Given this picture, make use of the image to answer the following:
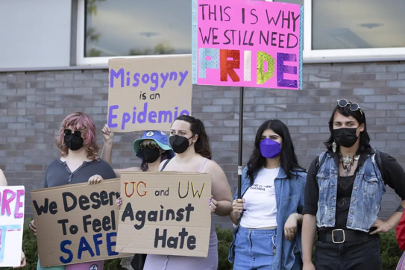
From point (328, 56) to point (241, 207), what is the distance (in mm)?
3814

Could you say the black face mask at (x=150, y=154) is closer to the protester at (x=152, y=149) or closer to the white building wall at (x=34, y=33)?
the protester at (x=152, y=149)

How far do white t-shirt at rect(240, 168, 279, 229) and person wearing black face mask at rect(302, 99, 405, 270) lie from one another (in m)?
0.28

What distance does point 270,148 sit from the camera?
4.79 meters

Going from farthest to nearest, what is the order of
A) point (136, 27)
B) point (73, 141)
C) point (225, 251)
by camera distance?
point (136, 27) < point (225, 251) < point (73, 141)

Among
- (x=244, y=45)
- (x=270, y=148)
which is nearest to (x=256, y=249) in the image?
(x=270, y=148)

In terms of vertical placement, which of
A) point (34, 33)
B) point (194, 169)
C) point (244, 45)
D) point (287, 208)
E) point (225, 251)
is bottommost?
point (225, 251)

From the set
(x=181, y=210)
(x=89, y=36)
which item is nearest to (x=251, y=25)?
(x=181, y=210)

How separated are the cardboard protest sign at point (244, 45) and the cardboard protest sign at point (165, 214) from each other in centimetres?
79

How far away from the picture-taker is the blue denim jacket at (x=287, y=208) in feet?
15.2

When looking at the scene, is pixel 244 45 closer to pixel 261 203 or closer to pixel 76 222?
pixel 261 203

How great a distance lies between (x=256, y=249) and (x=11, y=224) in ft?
5.65

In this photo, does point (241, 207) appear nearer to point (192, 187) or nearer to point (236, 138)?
point (192, 187)

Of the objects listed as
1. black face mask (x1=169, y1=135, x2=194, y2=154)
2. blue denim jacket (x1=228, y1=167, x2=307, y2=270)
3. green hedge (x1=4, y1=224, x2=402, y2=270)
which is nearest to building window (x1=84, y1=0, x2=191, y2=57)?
green hedge (x1=4, y1=224, x2=402, y2=270)

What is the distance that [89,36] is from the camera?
8852 millimetres
